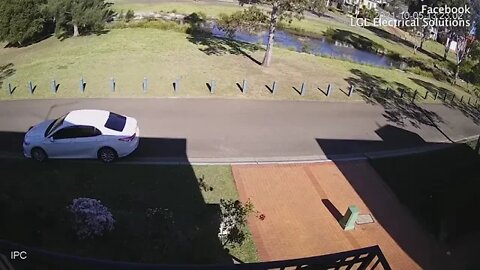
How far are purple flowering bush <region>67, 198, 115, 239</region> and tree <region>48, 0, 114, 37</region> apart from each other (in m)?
23.1

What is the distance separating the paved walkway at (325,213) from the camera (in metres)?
11.7

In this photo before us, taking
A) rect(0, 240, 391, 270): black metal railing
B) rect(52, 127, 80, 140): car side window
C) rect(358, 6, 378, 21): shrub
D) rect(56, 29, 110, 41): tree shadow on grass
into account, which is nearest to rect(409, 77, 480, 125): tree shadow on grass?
rect(52, 127, 80, 140): car side window

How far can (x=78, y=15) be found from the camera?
30156 mm

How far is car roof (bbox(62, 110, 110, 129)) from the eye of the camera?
45.8ft

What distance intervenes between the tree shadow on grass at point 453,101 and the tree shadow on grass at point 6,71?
81.7 ft

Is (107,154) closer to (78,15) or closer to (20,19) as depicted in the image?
(78,15)

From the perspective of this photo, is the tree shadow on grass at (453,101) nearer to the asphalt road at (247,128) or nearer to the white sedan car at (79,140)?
the asphalt road at (247,128)

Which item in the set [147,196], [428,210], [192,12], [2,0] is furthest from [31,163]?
[192,12]

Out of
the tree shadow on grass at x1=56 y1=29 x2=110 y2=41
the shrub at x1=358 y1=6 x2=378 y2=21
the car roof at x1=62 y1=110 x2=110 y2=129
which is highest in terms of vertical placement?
the shrub at x1=358 y1=6 x2=378 y2=21

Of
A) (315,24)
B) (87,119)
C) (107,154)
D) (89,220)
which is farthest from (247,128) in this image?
(315,24)

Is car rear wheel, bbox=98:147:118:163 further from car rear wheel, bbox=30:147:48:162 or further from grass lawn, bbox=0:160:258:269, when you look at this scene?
car rear wheel, bbox=30:147:48:162

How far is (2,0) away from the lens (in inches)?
1105

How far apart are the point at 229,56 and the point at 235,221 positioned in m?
16.7

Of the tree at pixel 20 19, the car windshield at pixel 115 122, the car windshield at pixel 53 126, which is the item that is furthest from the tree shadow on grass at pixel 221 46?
the car windshield at pixel 53 126
